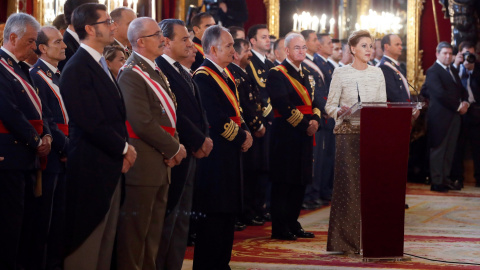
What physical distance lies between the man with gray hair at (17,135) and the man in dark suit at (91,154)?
0.49 m

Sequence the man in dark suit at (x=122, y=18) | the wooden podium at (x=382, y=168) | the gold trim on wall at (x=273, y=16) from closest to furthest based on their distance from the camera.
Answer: the man in dark suit at (x=122, y=18), the wooden podium at (x=382, y=168), the gold trim on wall at (x=273, y=16)

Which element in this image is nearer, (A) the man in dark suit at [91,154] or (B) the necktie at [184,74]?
(A) the man in dark suit at [91,154]

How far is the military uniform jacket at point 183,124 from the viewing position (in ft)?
13.1

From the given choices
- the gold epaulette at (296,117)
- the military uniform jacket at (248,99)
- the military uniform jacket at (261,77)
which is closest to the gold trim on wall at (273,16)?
the military uniform jacket at (261,77)

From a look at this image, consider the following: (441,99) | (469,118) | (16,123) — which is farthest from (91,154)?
(469,118)

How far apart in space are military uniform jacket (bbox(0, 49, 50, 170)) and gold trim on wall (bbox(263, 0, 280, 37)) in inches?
288

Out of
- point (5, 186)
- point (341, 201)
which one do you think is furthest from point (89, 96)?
point (341, 201)

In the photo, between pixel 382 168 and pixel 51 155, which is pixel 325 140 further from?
pixel 51 155

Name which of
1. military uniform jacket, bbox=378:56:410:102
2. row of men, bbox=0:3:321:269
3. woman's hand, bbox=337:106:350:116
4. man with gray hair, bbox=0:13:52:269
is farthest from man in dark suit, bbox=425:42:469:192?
man with gray hair, bbox=0:13:52:269

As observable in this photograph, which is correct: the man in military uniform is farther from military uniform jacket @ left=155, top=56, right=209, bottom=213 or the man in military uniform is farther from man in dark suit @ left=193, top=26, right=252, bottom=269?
military uniform jacket @ left=155, top=56, right=209, bottom=213

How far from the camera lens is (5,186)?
3850mm

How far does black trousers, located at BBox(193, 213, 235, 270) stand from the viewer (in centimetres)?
430

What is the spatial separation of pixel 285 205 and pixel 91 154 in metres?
2.48

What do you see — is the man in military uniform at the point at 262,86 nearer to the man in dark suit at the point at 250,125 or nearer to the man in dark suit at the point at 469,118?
the man in dark suit at the point at 250,125
